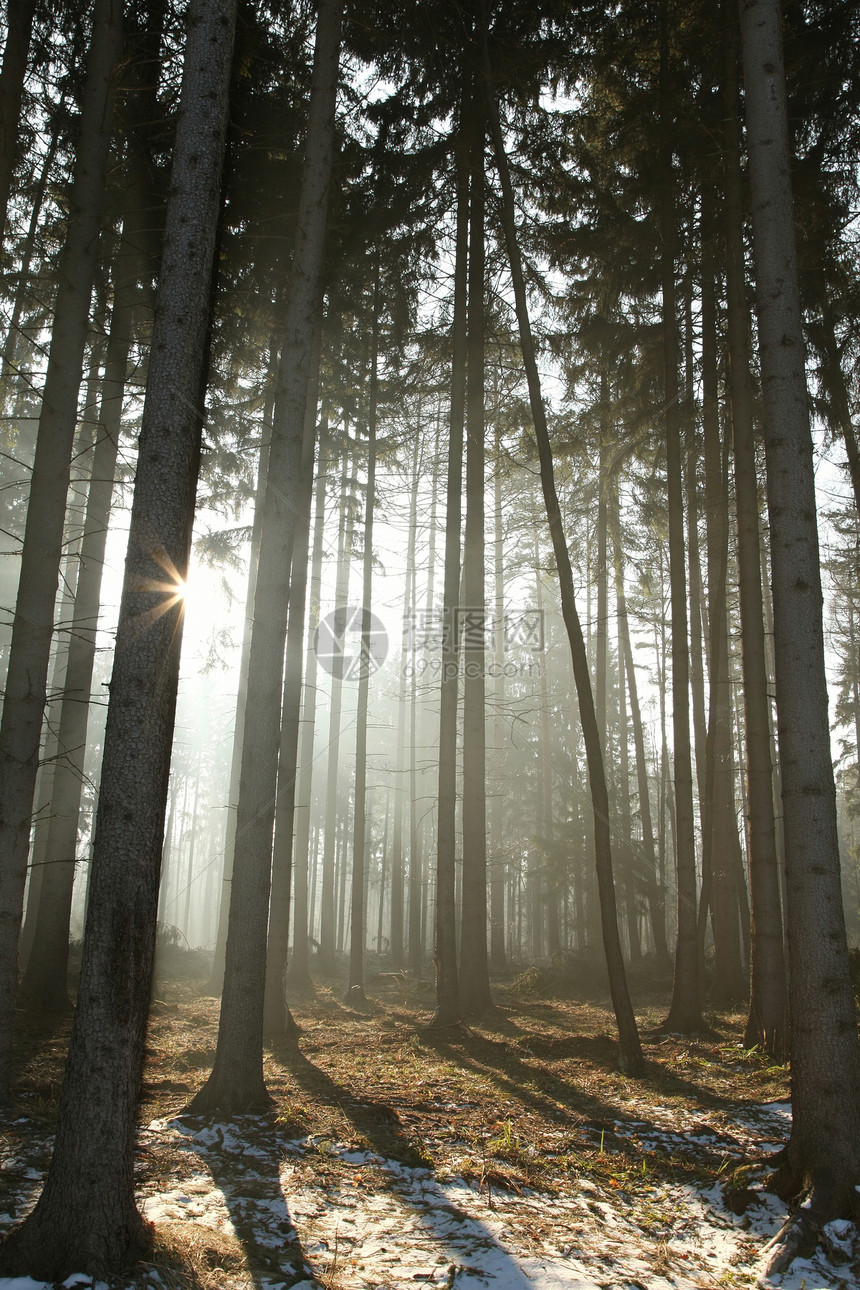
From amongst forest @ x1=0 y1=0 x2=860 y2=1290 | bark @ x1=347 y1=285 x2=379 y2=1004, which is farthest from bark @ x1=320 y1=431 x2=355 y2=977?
bark @ x1=347 y1=285 x2=379 y2=1004

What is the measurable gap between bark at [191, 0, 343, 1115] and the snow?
834 millimetres

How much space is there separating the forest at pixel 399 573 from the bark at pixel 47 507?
4cm

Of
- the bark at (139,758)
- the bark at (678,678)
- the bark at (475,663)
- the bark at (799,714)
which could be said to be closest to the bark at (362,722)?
Answer: the bark at (475,663)

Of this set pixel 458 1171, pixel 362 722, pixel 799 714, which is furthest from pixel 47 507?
pixel 362 722

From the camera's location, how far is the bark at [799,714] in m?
4.29

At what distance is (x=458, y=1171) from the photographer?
4.75 meters

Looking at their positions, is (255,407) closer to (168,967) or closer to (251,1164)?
(251,1164)

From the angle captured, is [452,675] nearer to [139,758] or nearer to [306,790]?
[139,758]

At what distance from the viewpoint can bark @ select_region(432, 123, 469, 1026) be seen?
10.0 meters

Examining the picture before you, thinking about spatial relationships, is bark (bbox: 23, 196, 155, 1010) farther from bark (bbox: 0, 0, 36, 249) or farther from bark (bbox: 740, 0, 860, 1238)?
bark (bbox: 740, 0, 860, 1238)

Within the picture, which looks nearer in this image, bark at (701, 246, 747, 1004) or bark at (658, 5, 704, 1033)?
bark at (658, 5, 704, 1033)

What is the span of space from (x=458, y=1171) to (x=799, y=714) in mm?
3846

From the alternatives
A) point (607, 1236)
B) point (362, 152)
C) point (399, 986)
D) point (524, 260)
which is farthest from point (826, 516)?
point (607, 1236)

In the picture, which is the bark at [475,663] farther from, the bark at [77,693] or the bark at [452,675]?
the bark at [77,693]
